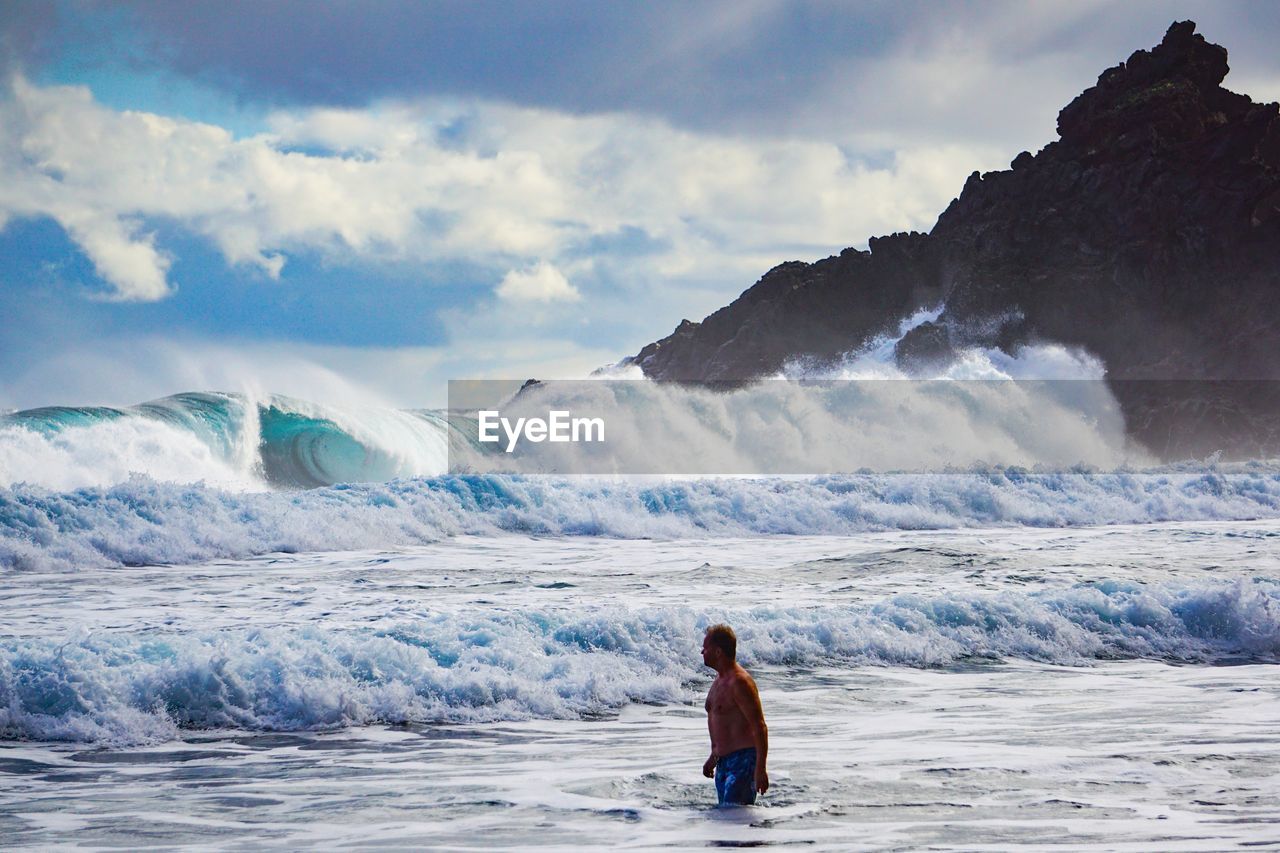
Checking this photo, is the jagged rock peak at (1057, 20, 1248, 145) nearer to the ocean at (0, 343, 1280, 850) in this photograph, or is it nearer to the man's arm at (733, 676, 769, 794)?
the ocean at (0, 343, 1280, 850)

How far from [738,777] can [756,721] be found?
1.28 feet

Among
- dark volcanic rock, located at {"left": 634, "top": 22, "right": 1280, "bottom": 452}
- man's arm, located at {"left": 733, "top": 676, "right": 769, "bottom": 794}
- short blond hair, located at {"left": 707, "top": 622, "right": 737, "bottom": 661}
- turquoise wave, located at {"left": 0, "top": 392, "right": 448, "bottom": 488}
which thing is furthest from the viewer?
dark volcanic rock, located at {"left": 634, "top": 22, "right": 1280, "bottom": 452}

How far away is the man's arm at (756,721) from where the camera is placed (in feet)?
20.4

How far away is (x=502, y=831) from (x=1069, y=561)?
13017mm

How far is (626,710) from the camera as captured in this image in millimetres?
9445

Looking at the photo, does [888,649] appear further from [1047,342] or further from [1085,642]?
[1047,342]

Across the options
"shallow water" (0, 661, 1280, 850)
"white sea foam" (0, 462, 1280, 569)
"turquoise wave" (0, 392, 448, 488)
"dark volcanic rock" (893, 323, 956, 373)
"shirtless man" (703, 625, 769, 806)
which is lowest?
"shallow water" (0, 661, 1280, 850)

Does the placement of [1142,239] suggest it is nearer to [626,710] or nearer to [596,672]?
[596,672]

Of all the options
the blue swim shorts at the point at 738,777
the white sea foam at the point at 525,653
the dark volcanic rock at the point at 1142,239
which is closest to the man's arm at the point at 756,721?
the blue swim shorts at the point at 738,777

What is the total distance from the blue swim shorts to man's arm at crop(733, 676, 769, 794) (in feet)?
0.45

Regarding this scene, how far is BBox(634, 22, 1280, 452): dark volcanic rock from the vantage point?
2532 inches

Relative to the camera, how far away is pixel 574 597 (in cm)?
1422

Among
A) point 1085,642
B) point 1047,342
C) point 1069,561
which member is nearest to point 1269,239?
point 1047,342

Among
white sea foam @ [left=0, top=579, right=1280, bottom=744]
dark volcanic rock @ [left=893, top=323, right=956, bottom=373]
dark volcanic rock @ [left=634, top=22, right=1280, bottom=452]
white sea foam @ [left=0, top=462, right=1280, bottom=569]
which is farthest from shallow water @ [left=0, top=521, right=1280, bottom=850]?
dark volcanic rock @ [left=893, top=323, right=956, bottom=373]
